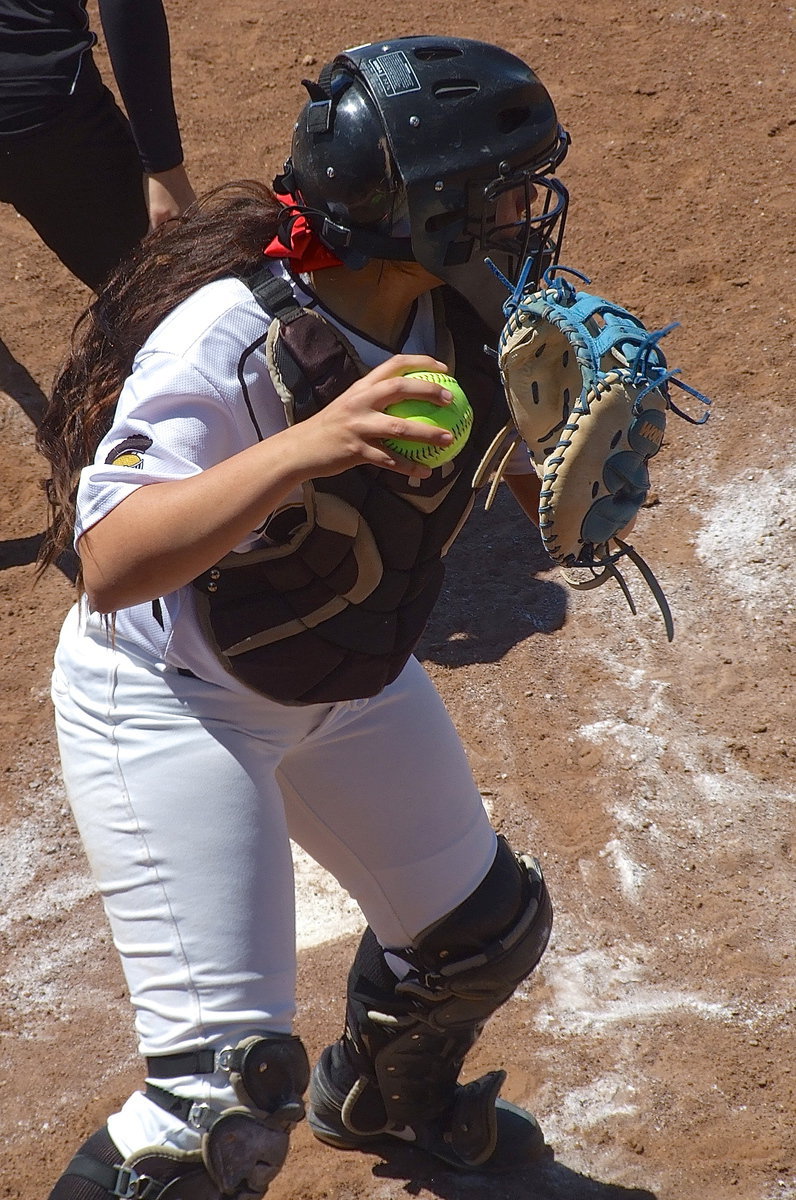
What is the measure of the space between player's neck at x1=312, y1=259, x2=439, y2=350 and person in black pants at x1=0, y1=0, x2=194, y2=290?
167 cm

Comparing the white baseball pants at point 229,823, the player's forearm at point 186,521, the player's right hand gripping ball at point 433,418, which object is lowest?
the white baseball pants at point 229,823

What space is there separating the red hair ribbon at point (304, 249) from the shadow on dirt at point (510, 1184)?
74.8 inches

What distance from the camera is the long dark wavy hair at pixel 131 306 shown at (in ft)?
6.72

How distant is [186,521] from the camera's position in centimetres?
171

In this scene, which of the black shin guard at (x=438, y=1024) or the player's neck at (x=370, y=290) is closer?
the player's neck at (x=370, y=290)

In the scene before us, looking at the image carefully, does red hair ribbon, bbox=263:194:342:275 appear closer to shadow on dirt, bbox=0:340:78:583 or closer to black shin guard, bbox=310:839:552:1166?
black shin guard, bbox=310:839:552:1166

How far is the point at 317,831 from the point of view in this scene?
2299 millimetres

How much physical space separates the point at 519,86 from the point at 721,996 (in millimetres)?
2111

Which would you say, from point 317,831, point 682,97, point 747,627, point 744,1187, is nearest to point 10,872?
point 317,831

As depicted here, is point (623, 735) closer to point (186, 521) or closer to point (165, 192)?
point (165, 192)

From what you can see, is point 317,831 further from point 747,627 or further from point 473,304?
point 747,627

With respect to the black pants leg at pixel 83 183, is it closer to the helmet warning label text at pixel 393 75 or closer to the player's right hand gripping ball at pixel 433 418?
the helmet warning label text at pixel 393 75

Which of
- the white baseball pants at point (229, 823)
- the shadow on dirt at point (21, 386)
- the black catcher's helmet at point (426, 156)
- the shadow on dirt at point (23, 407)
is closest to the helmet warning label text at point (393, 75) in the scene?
the black catcher's helmet at point (426, 156)

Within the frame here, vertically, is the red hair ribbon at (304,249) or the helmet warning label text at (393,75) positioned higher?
the helmet warning label text at (393,75)
